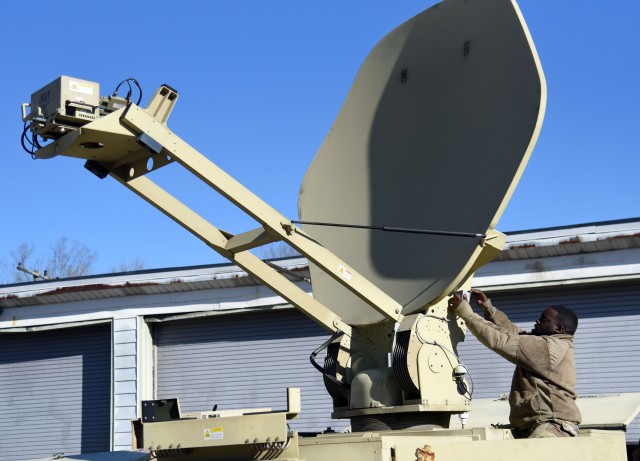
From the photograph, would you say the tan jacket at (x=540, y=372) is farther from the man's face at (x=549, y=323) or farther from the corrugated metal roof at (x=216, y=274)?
the corrugated metal roof at (x=216, y=274)

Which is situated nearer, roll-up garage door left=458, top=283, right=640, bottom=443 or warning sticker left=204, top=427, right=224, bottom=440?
warning sticker left=204, top=427, right=224, bottom=440

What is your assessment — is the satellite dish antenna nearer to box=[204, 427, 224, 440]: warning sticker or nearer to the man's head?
the man's head

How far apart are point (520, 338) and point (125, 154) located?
375 cm

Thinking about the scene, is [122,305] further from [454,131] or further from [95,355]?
[454,131]

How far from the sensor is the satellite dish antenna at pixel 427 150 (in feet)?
29.8

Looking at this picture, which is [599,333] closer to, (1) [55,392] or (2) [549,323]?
(2) [549,323]

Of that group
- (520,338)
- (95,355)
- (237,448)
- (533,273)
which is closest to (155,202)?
(237,448)

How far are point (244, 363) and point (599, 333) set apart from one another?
7.30 m

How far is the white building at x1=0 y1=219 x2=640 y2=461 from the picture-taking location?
1836 cm

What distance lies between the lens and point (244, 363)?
70.3 ft

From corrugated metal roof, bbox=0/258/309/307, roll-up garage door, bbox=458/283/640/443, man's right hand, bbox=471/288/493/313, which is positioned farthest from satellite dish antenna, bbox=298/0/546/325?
corrugated metal roof, bbox=0/258/309/307

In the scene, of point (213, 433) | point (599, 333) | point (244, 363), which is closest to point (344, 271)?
point (213, 433)

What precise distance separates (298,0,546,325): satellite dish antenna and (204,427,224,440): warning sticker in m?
2.33

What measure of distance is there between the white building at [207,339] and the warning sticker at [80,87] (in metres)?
11.6
